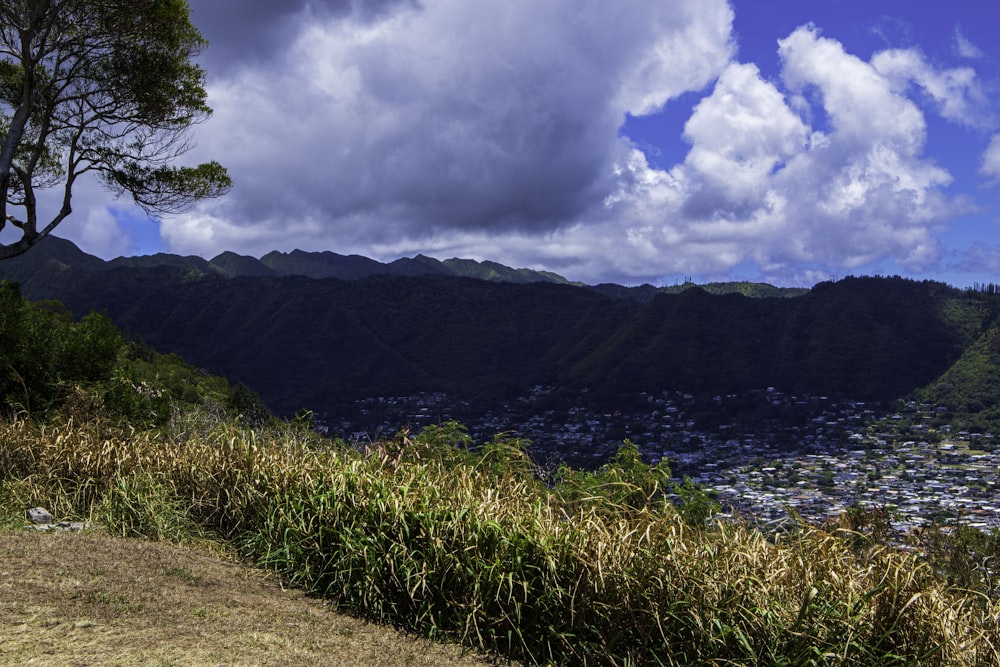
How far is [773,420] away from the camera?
3644 inches

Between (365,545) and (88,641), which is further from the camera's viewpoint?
(365,545)

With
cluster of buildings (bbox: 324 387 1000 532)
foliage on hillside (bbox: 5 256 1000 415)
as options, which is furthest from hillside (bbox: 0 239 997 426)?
cluster of buildings (bbox: 324 387 1000 532)

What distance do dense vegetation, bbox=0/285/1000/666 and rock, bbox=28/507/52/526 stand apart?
12cm

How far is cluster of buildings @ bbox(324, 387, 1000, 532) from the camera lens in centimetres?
4750

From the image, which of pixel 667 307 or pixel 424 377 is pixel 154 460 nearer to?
pixel 424 377

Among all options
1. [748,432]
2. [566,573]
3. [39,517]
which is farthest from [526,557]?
[748,432]

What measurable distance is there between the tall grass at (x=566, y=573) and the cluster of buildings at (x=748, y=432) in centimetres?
3093

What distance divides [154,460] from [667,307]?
430 ft

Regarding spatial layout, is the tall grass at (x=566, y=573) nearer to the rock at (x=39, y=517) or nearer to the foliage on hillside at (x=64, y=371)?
the rock at (x=39, y=517)

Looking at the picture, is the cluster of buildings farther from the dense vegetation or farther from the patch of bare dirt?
the patch of bare dirt

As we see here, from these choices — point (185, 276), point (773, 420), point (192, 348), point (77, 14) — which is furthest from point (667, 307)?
point (77, 14)

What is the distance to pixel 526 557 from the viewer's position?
4.46 metres

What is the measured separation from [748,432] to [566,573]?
88533 mm

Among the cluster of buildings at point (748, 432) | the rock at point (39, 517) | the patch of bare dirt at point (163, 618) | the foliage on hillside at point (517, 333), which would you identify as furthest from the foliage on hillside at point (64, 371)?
the foliage on hillside at point (517, 333)
